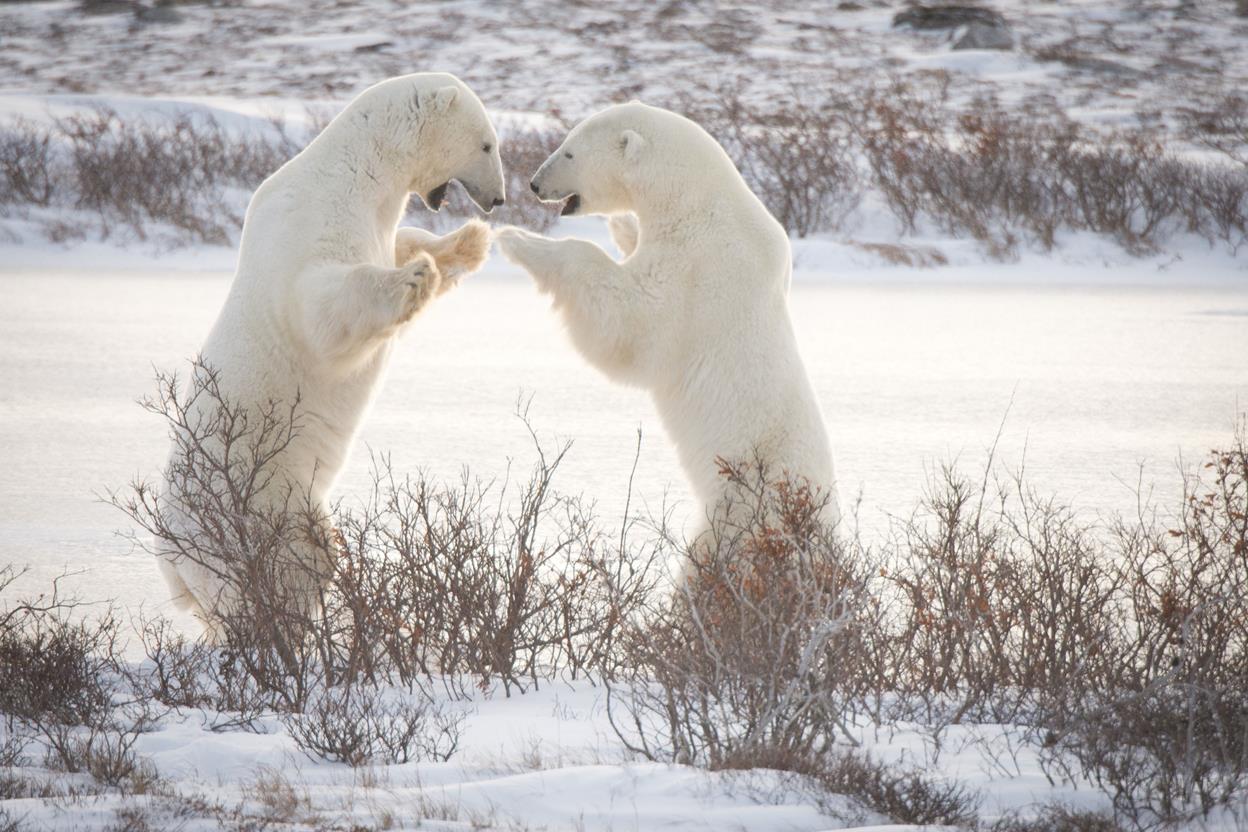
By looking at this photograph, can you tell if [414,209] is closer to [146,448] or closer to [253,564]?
[146,448]

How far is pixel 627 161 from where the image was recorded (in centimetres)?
379

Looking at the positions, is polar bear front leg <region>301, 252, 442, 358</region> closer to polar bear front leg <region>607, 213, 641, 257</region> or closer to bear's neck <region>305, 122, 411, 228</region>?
bear's neck <region>305, 122, 411, 228</region>

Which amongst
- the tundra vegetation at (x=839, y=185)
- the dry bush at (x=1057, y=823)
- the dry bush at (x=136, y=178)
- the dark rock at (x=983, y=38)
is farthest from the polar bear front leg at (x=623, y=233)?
the dark rock at (x=983, y=38)

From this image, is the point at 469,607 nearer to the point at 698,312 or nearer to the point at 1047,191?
the point at 698,312

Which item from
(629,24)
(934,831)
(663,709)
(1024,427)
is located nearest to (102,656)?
(663,709)

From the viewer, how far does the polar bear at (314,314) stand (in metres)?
3.17

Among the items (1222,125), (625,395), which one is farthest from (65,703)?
(1222,125)

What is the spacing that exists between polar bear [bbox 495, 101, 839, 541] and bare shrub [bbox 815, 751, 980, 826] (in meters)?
1.24

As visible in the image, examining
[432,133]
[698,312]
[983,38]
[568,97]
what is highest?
[432,133]

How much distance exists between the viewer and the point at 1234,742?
8.32 feet

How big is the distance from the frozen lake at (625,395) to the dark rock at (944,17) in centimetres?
1989

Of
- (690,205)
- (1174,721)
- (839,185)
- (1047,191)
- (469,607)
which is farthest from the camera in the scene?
(839,185)

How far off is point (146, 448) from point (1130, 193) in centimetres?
1128

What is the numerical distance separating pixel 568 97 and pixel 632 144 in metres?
21.2
